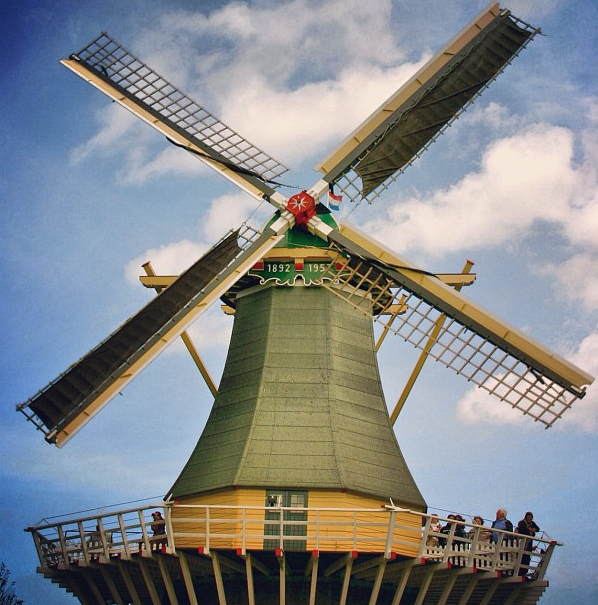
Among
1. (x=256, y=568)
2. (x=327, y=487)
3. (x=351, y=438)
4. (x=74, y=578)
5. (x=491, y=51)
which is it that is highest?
(x=491, y=51)

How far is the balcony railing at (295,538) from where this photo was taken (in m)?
14.5

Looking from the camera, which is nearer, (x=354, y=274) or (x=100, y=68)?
(x=354, y=274)

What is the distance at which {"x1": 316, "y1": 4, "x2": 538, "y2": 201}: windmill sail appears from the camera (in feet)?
59.5

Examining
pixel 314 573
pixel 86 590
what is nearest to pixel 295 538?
A: pixel 314 573

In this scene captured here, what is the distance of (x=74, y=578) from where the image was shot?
16328 millimetres

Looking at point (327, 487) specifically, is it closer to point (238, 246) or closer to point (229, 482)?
point (229, 482)

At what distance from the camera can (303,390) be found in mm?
16812

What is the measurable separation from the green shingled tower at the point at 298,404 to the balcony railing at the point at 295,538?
541 millimetres

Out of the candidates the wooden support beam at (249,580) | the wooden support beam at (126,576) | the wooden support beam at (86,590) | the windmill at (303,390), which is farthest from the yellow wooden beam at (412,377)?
the wooden support beam at (86,590)

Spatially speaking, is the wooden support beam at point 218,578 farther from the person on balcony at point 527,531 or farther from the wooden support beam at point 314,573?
the person on balcony at point 527,531

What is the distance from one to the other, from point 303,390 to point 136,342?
295 centimetres

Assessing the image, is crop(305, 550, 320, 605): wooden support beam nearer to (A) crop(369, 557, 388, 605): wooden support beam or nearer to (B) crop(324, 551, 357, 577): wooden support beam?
(B) crop(324, 551, 357, 577): wooden support beam

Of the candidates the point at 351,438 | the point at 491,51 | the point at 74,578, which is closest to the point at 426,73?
the point at 491,51

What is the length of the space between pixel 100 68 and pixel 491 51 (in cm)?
760
